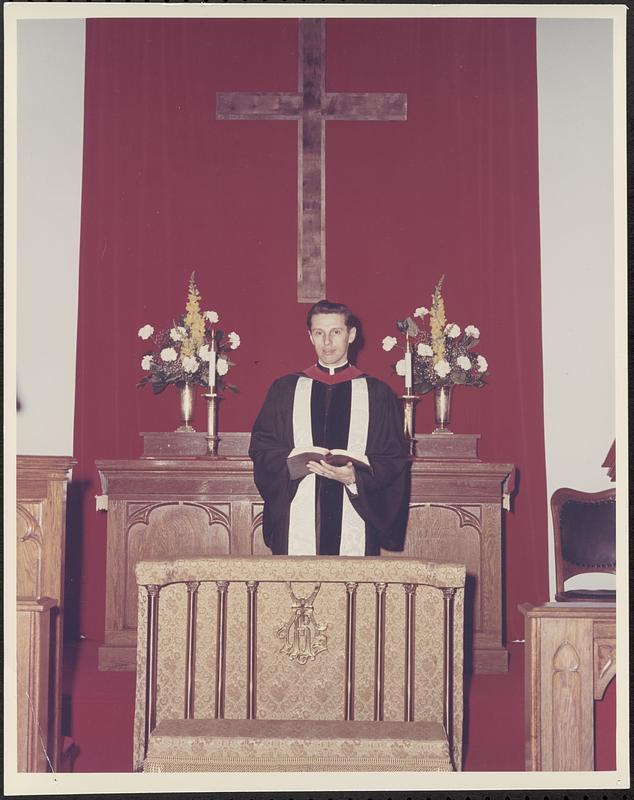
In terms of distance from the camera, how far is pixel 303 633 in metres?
3.39

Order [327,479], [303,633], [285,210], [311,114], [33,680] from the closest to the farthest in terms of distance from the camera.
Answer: [303,633], [33,680], [327,479], [311,114], [285,210]

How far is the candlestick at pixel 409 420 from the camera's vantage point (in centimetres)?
566

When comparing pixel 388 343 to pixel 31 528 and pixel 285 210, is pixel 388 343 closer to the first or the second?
pixel 285 210

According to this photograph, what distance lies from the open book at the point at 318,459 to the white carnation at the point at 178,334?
3.56 ft

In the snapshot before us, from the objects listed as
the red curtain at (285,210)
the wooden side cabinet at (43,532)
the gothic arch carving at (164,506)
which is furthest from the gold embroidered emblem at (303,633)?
the red curtain at (285,210)

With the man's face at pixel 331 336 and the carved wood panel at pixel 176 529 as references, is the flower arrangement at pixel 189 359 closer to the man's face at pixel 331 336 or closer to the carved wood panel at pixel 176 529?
the man's face at pixel 331 336

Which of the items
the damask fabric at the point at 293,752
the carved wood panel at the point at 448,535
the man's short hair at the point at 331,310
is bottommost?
the damask fabric at the point at 293,752

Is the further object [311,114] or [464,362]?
[311,114]

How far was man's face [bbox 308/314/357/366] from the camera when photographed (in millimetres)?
5500

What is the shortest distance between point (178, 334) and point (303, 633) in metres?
2.84

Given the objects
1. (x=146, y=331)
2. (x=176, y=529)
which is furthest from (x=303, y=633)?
(x=146, y=331)

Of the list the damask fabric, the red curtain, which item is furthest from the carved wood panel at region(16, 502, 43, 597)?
the red curtain

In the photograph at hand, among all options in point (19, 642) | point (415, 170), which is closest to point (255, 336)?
point (415, 170)

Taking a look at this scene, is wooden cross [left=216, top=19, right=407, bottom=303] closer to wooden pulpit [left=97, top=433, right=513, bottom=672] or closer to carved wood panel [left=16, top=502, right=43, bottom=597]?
wooden pulpit [left=97, top=433, right=513, bottom=672]
